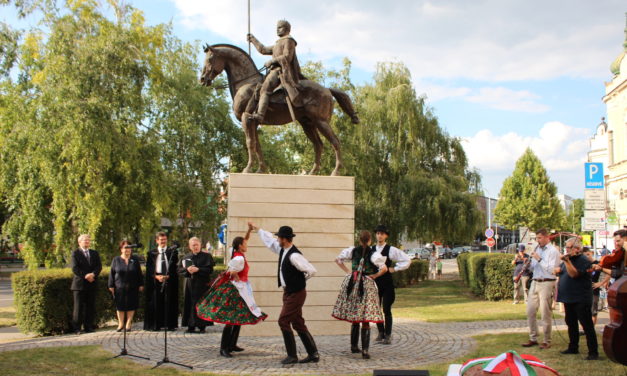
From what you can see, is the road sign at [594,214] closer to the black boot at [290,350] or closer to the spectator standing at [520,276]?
the spectator standing at [520,276]

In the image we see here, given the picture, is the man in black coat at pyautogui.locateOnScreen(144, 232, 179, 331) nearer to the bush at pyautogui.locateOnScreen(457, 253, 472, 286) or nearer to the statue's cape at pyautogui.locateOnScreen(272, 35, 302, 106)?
the statue's cape at pyautogui.locateOnScreen(272, 35, 302, 106)

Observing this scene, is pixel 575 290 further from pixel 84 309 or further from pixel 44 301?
pixel 44 301

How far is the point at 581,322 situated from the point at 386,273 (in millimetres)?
2745

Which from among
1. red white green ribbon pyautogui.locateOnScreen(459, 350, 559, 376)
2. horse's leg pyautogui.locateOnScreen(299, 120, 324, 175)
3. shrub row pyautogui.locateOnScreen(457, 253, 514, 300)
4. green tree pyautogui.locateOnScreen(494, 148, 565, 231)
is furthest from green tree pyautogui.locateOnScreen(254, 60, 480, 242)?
green tree pyautogui.locateOnScreen(494, 148, 565, 231)

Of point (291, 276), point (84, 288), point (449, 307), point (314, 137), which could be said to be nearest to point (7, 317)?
point (84, 288)

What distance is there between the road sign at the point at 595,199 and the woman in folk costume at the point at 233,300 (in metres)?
9.36

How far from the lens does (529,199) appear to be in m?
54.9

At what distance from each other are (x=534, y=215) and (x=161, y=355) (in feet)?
174

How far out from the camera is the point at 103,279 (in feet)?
35.1

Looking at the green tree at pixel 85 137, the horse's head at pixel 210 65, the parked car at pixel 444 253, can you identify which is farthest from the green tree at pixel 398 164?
the parked car at pixel 444 253

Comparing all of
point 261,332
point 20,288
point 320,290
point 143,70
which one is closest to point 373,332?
point 320,290

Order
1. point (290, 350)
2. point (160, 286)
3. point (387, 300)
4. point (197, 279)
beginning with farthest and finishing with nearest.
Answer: point (160, 286)
point (197, 279)
point (387, 300)
point (290, 350)

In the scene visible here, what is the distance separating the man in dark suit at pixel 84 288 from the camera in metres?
9.94

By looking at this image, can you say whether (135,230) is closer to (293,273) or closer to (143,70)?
(143,70)
